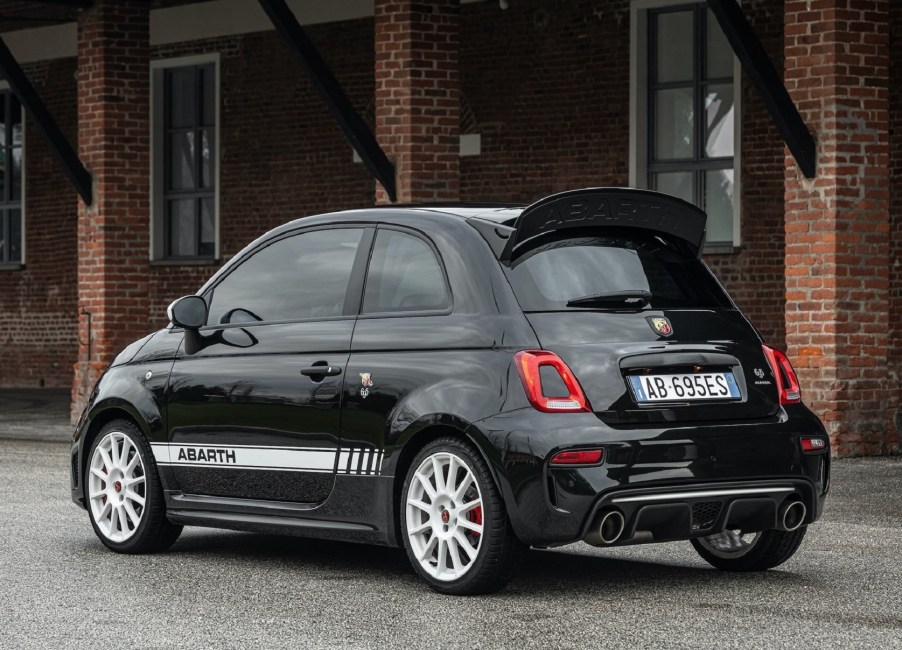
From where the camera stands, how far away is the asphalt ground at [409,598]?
6070mm

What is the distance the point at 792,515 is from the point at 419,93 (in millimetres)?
9210

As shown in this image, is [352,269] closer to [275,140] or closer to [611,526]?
[611,526]

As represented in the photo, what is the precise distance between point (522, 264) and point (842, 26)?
23.2ft

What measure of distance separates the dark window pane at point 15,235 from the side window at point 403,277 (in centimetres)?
1937

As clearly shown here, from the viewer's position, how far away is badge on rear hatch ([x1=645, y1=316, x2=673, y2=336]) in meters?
6.93

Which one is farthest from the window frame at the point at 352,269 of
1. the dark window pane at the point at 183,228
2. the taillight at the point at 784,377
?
the dark window pane at the point at 183,228

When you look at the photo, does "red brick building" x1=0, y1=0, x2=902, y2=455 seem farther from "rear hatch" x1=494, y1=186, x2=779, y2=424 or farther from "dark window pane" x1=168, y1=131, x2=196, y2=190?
"rear hatch" x1=494, y1=186, x2=779, y2=424

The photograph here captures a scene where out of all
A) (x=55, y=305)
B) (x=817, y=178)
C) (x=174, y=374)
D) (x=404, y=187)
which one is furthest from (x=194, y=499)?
(x=55, y=305)

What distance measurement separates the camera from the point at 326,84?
50.7ft

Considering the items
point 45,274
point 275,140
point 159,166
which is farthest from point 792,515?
point 45,274

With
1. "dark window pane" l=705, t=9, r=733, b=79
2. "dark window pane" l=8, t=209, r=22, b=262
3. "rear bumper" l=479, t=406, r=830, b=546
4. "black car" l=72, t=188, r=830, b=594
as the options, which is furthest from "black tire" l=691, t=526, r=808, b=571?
"dark window pane" l=8, t=209, r=22, b=262

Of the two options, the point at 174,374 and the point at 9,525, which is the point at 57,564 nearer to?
the point at 174,374

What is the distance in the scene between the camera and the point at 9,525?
9.50 m

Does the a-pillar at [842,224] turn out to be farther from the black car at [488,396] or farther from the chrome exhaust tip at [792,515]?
the chrome exhaust tip at [792,515]
